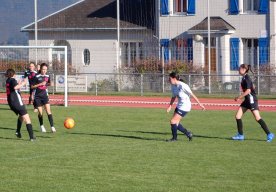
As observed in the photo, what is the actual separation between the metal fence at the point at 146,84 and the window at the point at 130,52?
374 centimetres

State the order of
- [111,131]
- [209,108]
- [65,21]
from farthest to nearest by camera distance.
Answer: [65,21] < [209,108] < [111,131]

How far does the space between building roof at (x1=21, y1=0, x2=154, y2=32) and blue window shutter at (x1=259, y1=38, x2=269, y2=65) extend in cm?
765

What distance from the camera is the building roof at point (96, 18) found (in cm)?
4972

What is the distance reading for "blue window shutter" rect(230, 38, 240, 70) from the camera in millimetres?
44719

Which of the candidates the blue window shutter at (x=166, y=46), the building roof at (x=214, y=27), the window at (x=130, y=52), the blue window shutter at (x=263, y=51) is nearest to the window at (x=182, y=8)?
the building roof at (x=214, y=27)

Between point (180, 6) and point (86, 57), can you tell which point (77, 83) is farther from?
point (180, 6)

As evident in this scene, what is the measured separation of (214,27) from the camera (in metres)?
45.4

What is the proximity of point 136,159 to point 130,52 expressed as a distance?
31727 mm

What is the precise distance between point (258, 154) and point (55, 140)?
17.5ft

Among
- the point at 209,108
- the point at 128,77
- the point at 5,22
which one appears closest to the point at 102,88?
the point at 128,77

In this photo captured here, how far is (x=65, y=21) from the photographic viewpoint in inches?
2048

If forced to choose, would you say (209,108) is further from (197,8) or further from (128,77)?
(197,8)

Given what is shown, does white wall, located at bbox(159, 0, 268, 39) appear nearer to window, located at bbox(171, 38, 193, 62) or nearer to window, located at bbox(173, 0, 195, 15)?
window, located at bbox(173, 0, 195, 15)

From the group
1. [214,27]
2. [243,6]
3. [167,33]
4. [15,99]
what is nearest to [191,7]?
[167,33]
